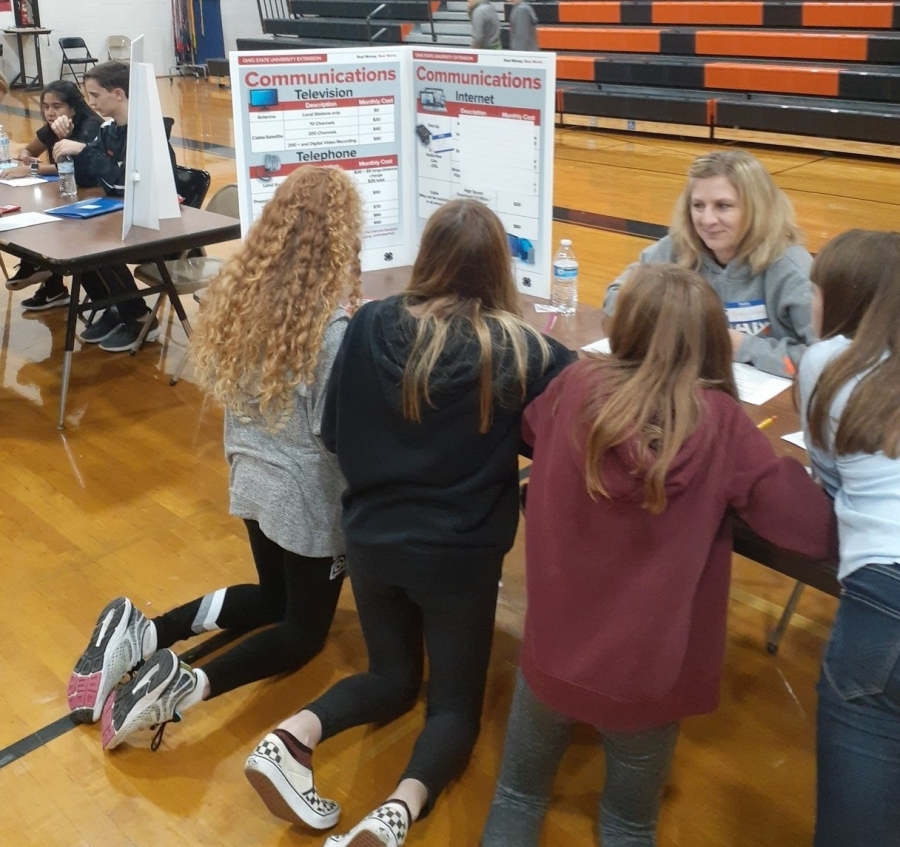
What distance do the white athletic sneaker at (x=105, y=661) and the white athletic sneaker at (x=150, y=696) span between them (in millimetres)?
100

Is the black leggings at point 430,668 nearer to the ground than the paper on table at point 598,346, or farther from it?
nearer to the ground

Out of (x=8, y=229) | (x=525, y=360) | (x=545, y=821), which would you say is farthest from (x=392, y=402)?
(x=8, y=229)

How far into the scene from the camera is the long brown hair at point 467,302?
1.65 meters

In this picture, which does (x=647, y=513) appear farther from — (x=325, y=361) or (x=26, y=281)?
(x=26, y=281)

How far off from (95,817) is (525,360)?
49.6 inches

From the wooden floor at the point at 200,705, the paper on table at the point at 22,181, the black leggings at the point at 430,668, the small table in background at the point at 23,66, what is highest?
the small table in background at the point at 23,66

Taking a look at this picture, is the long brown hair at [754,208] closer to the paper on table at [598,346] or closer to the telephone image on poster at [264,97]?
the paper on table at [598,346]

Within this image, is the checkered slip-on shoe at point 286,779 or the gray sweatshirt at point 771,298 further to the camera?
the gray sweatshirt at point 771,298

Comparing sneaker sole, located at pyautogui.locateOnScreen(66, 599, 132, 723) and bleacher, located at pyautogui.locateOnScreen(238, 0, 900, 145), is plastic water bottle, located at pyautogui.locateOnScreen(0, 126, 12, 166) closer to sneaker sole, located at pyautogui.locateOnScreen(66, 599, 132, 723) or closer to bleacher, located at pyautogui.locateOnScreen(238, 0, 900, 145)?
sneaker sole, located at pyautogui.locateOnScreen(66, 599, 132, 723)

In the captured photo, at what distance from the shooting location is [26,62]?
13.2m

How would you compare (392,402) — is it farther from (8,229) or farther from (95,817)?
(8,229)

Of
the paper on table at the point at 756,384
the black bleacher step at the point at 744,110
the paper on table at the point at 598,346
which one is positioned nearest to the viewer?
the paper on table at the point at 756,384

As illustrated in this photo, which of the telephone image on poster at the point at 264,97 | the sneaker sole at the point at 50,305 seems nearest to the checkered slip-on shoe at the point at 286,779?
the telephone image on poster at the point at 264,97

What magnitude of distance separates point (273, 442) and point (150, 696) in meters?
0.59
